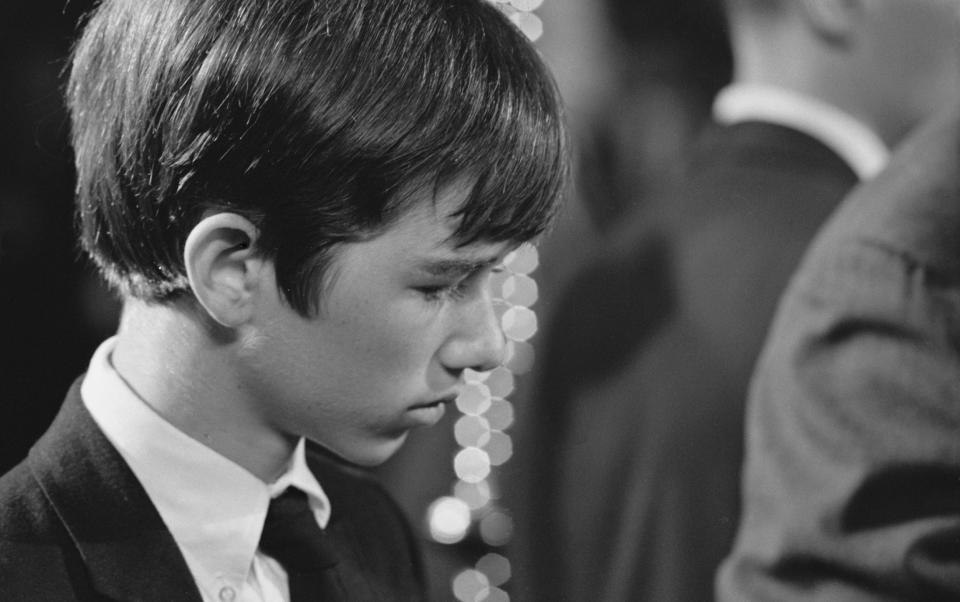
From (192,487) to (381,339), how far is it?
8.9 inches

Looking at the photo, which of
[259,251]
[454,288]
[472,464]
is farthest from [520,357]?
[259,251]

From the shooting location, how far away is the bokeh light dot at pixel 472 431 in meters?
1.37

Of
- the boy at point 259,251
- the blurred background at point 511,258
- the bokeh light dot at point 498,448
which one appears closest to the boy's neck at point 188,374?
the boy at point 259,251

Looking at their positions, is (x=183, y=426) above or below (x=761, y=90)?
below

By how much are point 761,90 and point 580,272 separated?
12.1 inches

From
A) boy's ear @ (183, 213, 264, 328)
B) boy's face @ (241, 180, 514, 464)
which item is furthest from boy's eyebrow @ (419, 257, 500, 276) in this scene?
boy's ear @ (183, 213, 264, 328)

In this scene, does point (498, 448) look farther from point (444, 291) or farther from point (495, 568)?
point (444, 291)

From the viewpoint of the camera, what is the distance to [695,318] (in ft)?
4.05

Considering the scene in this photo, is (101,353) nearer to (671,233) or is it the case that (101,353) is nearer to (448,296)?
(448,296)

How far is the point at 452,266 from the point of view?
953 millimetres

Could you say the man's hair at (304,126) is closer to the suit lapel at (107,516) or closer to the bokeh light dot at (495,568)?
Result: the suit lapel at (107,516)

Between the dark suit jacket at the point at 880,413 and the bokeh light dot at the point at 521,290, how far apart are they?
35cm

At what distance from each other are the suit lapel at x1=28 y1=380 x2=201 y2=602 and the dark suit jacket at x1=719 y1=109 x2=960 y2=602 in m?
0.63

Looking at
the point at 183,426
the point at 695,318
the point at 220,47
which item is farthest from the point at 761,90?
the point at 183,426
